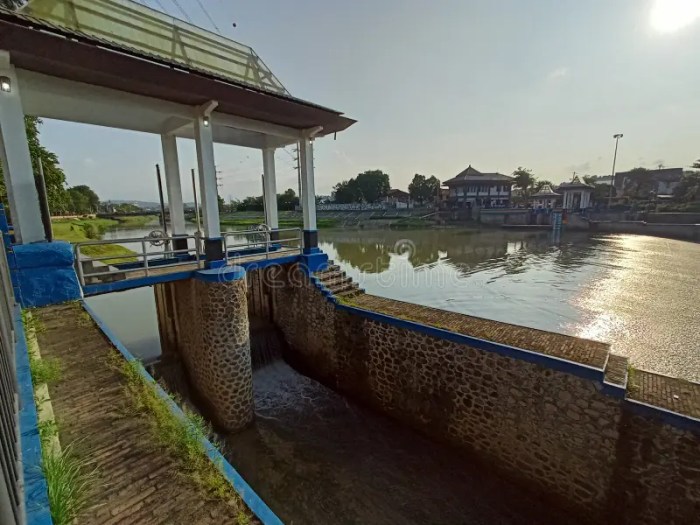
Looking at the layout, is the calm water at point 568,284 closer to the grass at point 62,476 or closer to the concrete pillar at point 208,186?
the concrete pillar at point 208,186

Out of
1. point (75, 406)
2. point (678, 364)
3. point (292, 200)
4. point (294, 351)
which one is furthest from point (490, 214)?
point (75, 406)

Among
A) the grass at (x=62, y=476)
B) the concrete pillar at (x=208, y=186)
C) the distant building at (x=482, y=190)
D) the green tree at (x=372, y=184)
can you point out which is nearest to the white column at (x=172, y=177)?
Answer: the concrete pillar at (x=208, y=186)

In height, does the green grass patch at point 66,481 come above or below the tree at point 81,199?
below

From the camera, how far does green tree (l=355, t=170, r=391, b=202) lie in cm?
5775

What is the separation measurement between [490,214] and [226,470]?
156 ft

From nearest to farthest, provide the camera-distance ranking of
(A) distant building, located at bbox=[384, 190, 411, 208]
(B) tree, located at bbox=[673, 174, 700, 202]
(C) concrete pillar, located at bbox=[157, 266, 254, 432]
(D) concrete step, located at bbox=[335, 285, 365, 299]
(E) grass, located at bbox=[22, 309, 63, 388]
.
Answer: (E) grass, located at bbox=[22, 309, 63, 388] < (C) concrete pillar, located at bbox=[157, 266, 254, 432] < (D) concrete step, located at bbox=[335, 285, 365, 299] < (B) tree, located at bbox=[673, 174, 700, 202] < (A) distant building, located at bbox=[384, 190, 411, 208]

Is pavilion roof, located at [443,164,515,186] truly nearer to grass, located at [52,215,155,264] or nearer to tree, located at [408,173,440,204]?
tree, located at [408,173,440,204]

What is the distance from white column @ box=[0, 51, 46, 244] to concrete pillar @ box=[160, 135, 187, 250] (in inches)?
136

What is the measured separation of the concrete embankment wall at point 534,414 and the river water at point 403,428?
513 mm

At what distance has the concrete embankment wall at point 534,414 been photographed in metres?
4.35

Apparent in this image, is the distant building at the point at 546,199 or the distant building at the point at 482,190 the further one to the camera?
the distant building at the point at 482,190

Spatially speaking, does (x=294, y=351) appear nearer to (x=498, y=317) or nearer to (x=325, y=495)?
(x=325, y=495)

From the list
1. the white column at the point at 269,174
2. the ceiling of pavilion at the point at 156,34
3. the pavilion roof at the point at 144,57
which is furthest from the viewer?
the white column at the point at 269,174

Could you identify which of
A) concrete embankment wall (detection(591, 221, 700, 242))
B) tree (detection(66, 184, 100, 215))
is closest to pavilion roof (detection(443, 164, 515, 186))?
concrete embankment wall (detection(591, 221, 700, 242))
